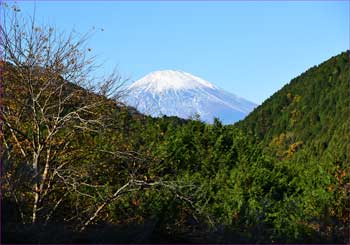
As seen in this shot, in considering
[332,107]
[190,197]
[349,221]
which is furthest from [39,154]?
[332,107]

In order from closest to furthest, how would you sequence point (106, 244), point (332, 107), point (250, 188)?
point (106, 244)
point (250, 188)
point (332, 107)

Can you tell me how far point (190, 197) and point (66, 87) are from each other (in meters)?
2.23

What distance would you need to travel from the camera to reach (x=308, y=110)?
50.5m

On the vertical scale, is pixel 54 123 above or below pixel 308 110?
below

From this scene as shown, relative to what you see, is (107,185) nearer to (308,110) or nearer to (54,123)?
(54,123)

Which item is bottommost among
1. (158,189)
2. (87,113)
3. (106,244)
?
(106,244)

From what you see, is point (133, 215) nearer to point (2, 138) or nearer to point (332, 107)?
point (2, 138)

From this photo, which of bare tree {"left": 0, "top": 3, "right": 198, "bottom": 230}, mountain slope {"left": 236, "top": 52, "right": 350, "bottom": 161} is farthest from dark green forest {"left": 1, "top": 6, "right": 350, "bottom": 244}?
mountain slope {"left": 236, "top": 52, "right": 350, "bottom": 161}

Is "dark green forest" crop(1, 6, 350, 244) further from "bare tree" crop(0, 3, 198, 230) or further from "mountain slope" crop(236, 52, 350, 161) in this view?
"mountain slope" crop(236, 52, 350, 161)

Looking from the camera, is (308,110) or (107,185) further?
(308,110)

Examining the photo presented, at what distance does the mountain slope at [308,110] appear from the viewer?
4277 centimetres

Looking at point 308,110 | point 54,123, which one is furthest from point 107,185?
point 308,110

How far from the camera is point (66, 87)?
26.4 ft

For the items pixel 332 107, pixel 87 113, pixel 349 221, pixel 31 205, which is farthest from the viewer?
pixel 332 107
